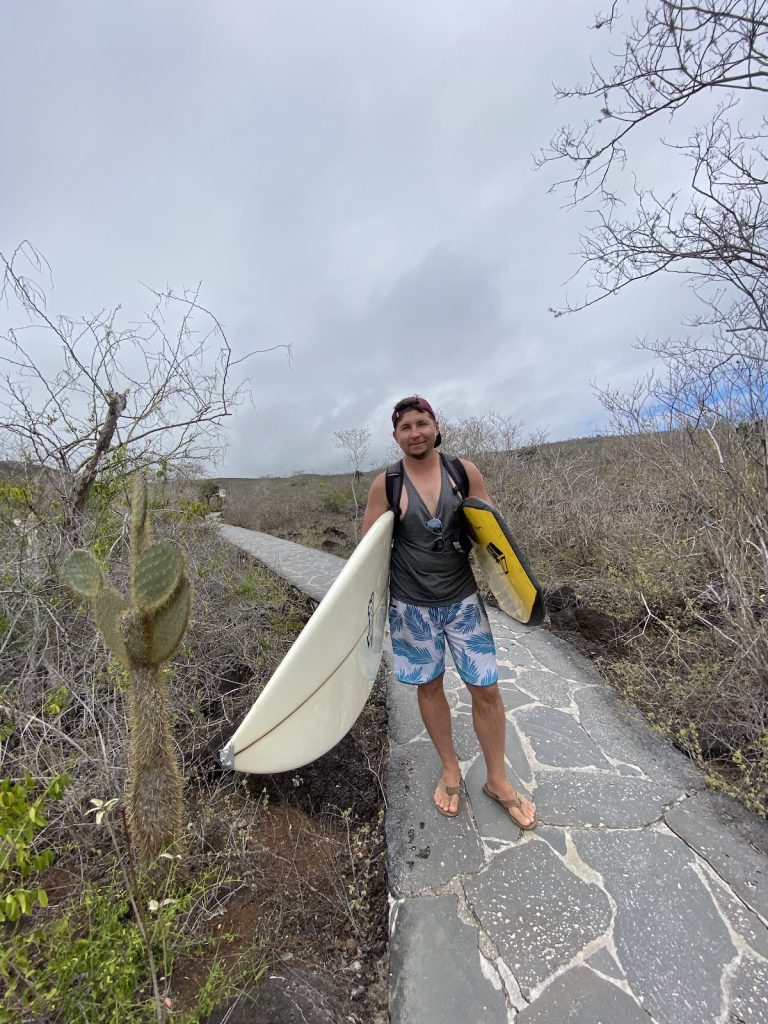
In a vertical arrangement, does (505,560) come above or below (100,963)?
above

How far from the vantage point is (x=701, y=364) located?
4.02 m

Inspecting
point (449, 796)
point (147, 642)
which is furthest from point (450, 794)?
point (147, 642)

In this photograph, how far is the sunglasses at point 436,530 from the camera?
1944 mm

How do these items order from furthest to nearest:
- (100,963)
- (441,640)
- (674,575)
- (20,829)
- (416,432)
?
(674,575) → (441,640) → (416,432) → (100,963) → (20,829)

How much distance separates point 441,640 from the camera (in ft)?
7.09

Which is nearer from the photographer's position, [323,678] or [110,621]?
[110,621]

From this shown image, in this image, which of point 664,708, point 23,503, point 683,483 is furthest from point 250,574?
Result: point 683,483

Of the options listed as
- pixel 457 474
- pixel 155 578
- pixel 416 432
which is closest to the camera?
pixel 155 578

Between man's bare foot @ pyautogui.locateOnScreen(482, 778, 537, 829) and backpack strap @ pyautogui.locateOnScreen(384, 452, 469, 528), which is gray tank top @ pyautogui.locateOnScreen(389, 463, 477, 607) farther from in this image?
man's bare foot @ pyautogui.locateOnScreen(482, 778, 537, 829)

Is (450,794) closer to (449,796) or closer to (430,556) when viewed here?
(449,796)

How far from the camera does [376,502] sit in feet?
6.85

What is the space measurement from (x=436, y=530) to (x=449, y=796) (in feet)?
5.29

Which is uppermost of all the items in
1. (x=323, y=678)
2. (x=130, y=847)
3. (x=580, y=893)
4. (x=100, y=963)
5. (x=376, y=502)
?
(x=376, y=502)

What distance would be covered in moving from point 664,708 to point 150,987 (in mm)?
3265
